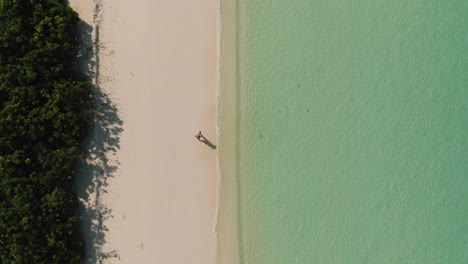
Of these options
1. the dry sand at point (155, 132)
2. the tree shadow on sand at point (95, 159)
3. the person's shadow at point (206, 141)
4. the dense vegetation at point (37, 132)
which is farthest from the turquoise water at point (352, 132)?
the dense vegetation at point (37, 132)

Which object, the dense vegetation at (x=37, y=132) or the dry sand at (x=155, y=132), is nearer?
the dense vegetation at (x=37, y=132)

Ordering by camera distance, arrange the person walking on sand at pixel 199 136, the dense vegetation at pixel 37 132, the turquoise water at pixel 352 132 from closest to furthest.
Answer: the dense vegetation at pixel 37 132
the person walking on sand at pixel 199 136
the turquoise water at pixel 352 132

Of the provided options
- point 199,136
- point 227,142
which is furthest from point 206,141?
point 227,142

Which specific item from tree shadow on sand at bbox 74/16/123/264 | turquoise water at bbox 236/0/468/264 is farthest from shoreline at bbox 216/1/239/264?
tree shadow on sand at bbox 74/16/123/264

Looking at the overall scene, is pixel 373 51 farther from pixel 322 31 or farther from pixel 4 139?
pixel 4 139

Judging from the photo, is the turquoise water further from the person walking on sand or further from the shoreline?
the person walking on sand

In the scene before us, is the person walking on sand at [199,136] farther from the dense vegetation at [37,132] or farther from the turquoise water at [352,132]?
the dense vegetation at [37,132]

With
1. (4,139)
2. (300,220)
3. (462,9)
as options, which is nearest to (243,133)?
(300,220)
